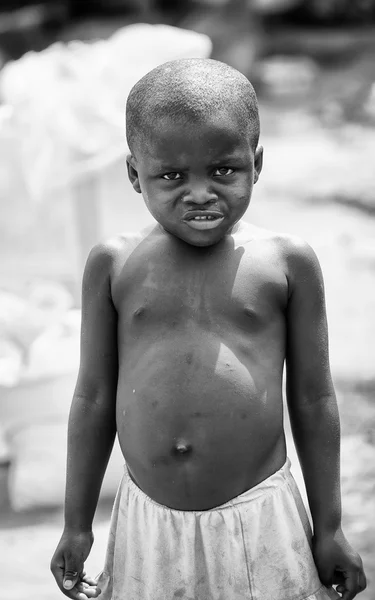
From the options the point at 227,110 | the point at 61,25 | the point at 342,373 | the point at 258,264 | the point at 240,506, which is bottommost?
the point at 342,373

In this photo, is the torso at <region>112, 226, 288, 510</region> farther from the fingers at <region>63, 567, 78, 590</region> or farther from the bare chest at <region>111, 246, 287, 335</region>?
the fingers at <region>63, 567, 78, 590</region>

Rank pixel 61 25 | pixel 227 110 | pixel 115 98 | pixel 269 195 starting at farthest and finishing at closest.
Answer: pixel 61 25 → pixel 269 195 → pixel 115 98 → pixel 227 110

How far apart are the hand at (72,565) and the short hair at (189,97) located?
2.08ft

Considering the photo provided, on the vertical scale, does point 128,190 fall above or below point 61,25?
below

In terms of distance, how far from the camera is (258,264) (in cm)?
147

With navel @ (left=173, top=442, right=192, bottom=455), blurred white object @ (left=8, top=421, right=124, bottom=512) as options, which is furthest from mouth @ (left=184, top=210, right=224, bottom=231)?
blurred white object @ (left=8, top=421, right=124, bottom=512)

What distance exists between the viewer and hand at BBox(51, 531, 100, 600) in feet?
5.04

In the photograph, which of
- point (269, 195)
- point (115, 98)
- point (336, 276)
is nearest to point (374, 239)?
point (336, 276)

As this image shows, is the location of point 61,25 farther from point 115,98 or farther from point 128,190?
point 115,98

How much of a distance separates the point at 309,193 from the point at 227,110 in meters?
3.50

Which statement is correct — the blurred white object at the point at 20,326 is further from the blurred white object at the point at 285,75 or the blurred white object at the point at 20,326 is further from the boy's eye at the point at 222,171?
the blurred white object at the point at 285,75

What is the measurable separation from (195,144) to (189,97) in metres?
0.07

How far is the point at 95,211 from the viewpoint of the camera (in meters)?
3.86

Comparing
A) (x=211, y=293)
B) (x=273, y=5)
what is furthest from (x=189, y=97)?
(x=273, y=5)
